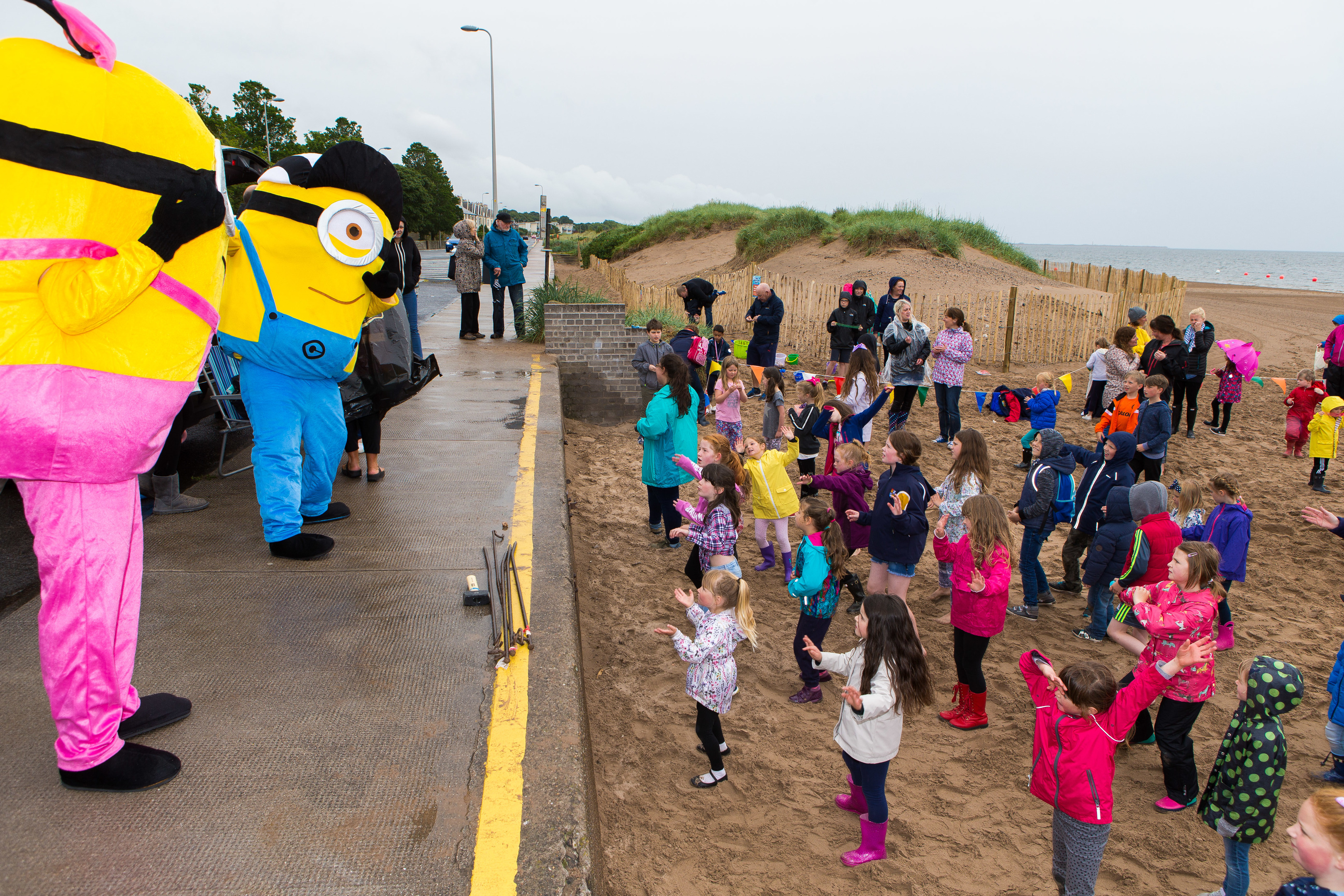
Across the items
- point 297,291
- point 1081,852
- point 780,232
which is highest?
point 780,232

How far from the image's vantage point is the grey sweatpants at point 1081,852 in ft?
10.3

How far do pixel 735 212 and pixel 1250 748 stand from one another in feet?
148

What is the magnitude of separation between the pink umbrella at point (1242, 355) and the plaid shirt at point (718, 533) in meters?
9.34

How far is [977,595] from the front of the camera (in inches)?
171

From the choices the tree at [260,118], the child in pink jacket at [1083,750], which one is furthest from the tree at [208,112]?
the child in pink jacket at [1083,750]

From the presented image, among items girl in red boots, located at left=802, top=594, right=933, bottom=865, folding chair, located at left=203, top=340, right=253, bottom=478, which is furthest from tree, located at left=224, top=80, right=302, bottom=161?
girl in red boots, located at left=802, top=594, right=933, bottom=865

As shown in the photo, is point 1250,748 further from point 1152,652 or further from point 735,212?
point 735,212

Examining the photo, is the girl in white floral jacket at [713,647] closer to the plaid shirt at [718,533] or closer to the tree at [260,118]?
the plaid shirt at [718,533]

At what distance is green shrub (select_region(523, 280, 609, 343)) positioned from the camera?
12.8 m

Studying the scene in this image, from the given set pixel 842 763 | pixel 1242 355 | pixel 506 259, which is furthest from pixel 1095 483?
pixel 506 259

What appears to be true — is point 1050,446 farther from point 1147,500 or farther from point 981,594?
point 981,594

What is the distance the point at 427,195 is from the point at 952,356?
61.4 meters

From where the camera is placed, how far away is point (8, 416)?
2516mm

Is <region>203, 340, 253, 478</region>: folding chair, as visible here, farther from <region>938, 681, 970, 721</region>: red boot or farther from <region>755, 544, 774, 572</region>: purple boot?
<region>938, 681, 970, 721</region>: red boot
